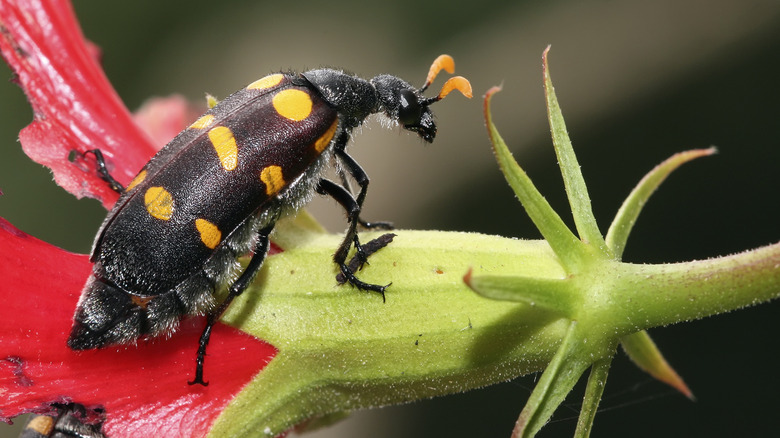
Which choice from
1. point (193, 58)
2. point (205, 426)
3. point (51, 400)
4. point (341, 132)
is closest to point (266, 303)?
point (205, 426)

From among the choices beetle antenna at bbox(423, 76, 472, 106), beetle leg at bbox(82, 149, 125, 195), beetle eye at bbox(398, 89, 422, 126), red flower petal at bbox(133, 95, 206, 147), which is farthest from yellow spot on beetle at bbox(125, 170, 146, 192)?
red flower petal at bbox(133, 95, 206, 147)

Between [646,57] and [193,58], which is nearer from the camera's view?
[646,57]

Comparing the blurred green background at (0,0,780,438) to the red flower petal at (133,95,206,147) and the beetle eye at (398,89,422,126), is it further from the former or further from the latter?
the beetle eye at (398,89,422,126)

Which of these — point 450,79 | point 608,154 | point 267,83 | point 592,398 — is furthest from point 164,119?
point 608,154

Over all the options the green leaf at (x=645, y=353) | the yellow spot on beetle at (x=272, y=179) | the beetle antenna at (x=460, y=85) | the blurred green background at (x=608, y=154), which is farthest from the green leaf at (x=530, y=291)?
the blurred green background at (x=608, y=154)

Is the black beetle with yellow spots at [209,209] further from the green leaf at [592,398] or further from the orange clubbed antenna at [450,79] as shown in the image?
the green leaf at [592,398]

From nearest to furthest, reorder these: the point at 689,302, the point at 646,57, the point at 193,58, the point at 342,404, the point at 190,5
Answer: the point at 689,302 → the point at 342,404 → the point at 646,57 → the point at 190,5 → the point at 193,58

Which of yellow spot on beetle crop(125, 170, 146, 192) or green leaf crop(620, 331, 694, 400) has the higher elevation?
yellow spot on beetle crop(125, 170, 146, 192)

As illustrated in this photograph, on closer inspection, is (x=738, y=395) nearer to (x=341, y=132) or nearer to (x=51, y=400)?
(x=341, y=132)
